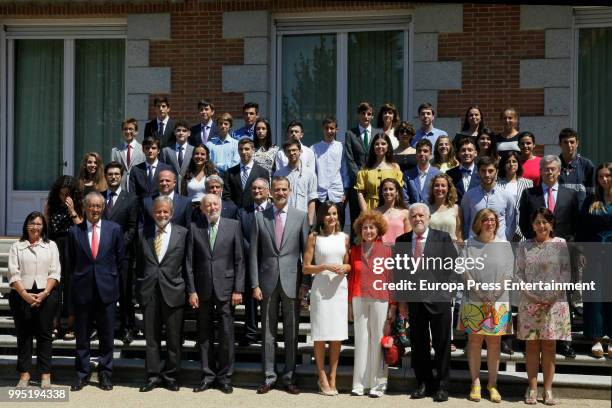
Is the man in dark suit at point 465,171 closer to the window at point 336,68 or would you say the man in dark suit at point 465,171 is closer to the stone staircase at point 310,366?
the stone staircase at point 310,366

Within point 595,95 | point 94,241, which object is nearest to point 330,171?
point 94,241

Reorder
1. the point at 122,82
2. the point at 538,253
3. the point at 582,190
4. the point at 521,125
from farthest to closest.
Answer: the point at 122,82 < the point at 521,125 < the point at 582,190 < the point at 538,253

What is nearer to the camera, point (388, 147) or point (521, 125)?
point (388, 147)

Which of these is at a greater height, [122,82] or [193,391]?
[122,82]

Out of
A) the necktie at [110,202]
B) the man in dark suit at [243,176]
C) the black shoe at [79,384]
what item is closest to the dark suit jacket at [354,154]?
the man in dark suit at [243,176]

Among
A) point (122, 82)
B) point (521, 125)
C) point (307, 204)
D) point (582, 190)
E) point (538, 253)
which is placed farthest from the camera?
point (122, 82)

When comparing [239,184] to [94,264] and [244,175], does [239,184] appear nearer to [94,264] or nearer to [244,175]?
[244,175]

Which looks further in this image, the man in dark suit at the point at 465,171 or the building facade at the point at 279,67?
the building facade at the point at 279,67

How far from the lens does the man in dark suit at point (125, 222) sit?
8.53 metres

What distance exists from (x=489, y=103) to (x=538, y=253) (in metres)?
4.07

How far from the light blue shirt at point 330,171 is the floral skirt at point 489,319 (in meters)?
2.42

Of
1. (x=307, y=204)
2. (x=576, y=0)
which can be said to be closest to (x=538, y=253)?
(x=307, y=204)

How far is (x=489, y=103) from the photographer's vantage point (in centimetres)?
1110

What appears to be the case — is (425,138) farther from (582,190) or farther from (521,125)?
(521,125)
